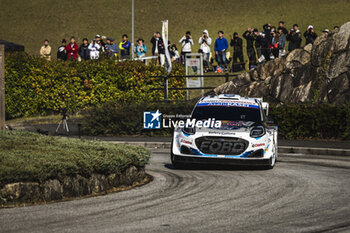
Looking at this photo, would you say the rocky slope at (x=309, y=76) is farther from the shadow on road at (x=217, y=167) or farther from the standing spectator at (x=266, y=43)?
the shadow on road at (x=217, y=167)

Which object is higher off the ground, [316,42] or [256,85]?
[316,42]

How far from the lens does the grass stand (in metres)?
10.8

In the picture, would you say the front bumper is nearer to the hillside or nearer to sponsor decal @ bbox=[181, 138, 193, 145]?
sponsor decal @ bbox=[181, 138, 193, 145]

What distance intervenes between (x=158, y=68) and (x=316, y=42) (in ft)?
24.2

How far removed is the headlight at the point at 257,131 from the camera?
15.5 metres

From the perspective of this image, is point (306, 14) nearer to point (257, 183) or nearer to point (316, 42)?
point (316, 42)

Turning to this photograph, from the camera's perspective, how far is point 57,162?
1144cm

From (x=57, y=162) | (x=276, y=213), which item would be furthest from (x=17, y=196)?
(x=276, y=213)

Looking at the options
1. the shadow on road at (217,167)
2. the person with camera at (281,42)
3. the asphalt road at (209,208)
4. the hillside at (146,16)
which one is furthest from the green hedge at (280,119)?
the hillside at (146,16)

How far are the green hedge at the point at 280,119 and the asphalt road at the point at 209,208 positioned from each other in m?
7.91

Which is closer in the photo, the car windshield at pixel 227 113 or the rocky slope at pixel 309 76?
the car windshield at pixel 227 113

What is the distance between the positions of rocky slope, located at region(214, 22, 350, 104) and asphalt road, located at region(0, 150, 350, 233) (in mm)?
12512

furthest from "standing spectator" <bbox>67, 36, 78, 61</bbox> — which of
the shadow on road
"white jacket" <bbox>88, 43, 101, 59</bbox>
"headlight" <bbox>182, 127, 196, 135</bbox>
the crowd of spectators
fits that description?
"headlight" <bbox>182, 127, 196, 135</bbox>

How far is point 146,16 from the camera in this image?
239 feet
